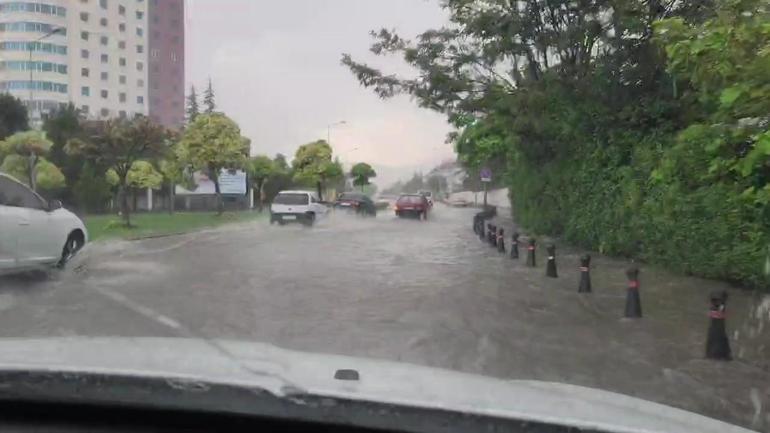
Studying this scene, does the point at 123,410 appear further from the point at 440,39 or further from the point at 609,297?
the point at 440,39

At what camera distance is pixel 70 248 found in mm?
13633

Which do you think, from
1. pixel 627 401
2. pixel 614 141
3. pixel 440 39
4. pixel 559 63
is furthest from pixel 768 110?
pixel 440 39

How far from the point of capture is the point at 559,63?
2067 centimetres

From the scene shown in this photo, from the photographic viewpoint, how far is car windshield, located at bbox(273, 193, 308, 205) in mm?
33125

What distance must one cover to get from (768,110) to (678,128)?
1037cm

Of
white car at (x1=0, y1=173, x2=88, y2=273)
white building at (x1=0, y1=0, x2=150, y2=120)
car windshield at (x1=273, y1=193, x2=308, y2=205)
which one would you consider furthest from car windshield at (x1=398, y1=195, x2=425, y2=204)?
white car at (x1=0, y1=173, x2=88, y2=273)

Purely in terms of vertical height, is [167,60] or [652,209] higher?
[167,60]

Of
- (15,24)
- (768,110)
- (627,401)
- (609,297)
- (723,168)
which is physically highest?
(15,24)

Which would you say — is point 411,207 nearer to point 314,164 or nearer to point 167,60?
point 314,164

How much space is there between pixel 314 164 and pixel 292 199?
13.2m

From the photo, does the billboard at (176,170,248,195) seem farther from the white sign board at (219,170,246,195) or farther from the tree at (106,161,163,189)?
the tree at (106,161,163,189)

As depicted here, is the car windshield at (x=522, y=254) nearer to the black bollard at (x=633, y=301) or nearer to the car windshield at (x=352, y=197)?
the black bollard at (x=633, y=301)

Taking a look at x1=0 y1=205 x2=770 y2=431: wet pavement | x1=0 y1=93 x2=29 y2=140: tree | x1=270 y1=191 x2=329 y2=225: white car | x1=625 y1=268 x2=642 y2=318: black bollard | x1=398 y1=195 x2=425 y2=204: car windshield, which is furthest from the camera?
x1=398 y1=195 x2=425 y2=204: car windshield

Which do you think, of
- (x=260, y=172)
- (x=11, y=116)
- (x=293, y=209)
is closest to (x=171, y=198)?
(x=260, y=172)
